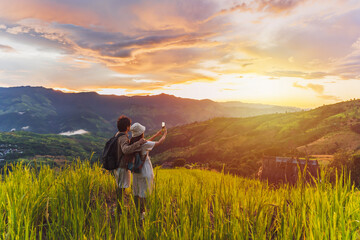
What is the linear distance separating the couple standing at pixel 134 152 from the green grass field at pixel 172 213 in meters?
0.56

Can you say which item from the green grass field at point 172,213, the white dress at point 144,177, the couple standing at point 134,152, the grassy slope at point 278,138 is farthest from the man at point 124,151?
the grassy slope at point 278,138

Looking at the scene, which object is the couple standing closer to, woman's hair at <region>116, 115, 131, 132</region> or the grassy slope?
woman's hair at <region>116, 115, 131, 132</region>

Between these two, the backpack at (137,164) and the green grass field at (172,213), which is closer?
the green grass field at (172,213)

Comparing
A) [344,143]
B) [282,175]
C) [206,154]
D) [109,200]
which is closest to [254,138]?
[206,154]

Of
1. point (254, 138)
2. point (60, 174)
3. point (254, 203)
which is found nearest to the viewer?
point (254, 203)

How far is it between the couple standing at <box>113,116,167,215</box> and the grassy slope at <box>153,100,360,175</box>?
3.25 metres

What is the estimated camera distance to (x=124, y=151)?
5.25 meters

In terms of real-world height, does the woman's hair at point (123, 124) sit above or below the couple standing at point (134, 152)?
above

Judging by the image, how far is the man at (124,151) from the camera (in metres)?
5.20

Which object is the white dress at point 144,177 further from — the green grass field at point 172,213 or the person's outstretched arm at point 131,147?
the green grass field at point 172,213

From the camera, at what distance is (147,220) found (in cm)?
332

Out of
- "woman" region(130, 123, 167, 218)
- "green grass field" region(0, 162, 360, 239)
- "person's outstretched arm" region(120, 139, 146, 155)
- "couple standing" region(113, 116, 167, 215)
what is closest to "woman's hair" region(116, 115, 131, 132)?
"couple standing" region(113, 116, 167, 215)

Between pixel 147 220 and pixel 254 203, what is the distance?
6.98ft

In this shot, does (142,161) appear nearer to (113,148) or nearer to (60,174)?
(113,148)
